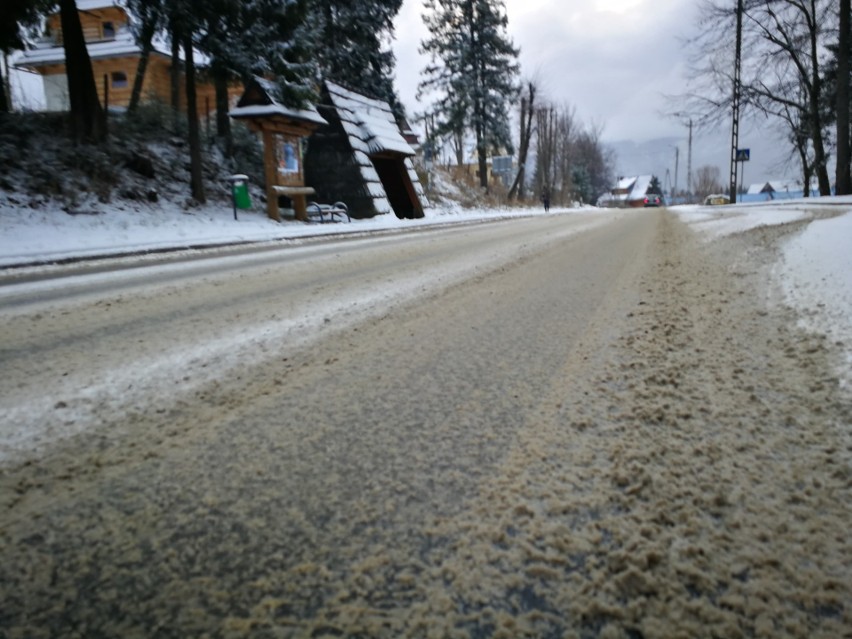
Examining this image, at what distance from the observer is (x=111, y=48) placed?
29625 mm

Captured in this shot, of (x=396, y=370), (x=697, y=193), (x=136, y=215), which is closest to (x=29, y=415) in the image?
(x=396, y=370)

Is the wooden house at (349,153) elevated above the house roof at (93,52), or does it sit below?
below

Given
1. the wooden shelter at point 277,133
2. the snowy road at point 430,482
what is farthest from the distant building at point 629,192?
the snowy road at point 430,482

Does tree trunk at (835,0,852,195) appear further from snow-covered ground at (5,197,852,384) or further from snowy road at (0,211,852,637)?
snowy road at (0,211,852,637)

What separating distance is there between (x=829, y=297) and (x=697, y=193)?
11234 cm

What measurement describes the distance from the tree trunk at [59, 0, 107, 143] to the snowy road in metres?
12.9

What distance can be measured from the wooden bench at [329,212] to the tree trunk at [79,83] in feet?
18.5

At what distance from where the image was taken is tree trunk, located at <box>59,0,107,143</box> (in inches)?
469

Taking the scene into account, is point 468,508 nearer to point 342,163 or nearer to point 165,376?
point 165,376

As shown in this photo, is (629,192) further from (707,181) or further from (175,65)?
(175,65)

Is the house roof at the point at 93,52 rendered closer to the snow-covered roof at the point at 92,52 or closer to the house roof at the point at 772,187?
the snow-covered roof at the point at 92,52

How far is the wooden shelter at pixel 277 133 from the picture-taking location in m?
13.5

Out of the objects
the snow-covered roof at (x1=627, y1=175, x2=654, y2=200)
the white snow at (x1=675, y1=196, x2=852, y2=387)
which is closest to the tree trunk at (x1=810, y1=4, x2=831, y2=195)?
the white snow at (x1=675, y1=196, x2=852, y2=387)

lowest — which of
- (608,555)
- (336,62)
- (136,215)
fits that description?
(608,555)
